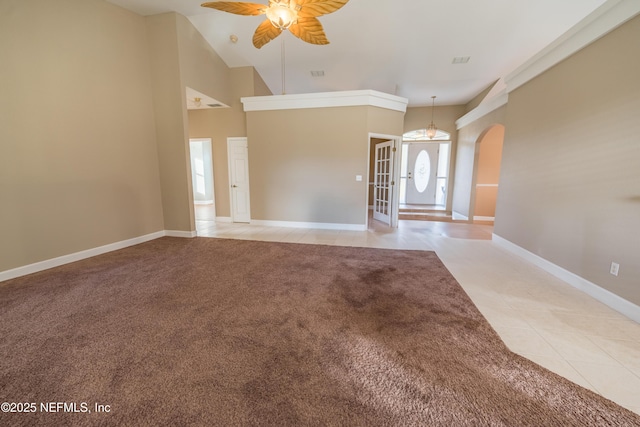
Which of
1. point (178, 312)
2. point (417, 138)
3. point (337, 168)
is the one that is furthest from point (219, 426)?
point (417, 138)

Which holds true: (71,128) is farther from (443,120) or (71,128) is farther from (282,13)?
(443,120)

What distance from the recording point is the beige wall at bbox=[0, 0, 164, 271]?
280cm

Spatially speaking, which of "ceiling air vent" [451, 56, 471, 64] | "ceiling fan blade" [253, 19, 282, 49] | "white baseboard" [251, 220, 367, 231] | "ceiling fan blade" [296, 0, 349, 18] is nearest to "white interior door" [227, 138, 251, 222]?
"white baseboard" [251, 220, 367, 231]

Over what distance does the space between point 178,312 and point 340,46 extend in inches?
210

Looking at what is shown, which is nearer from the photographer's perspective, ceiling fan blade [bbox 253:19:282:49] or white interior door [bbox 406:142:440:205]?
ceiling fan blade [bbox 253:19:282:49]

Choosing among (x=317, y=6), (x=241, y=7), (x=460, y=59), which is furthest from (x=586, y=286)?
(x=241, y=7)

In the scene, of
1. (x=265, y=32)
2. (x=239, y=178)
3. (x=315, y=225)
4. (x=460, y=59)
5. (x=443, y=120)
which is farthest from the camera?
(x=443, y=120)

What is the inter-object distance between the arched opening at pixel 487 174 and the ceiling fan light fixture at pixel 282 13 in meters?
6.13

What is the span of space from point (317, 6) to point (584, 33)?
297 cm

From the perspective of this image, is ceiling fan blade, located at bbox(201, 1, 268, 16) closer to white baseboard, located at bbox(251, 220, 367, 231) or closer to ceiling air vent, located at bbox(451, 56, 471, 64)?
white baseboard, located at bbox(251, 220, 367, 231)

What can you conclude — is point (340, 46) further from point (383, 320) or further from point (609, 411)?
point (609, 411)

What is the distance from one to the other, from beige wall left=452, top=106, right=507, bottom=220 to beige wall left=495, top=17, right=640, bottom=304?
2.30 metres

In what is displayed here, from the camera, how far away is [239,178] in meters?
6.21

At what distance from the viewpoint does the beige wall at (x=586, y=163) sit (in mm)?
2234
